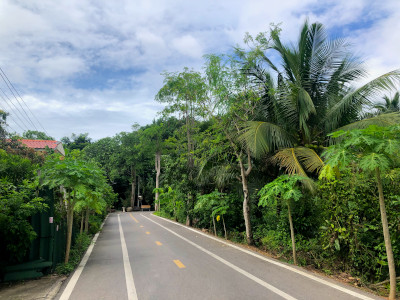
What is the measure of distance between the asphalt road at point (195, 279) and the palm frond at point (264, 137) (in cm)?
327

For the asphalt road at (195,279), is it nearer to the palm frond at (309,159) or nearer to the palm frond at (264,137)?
the palm frond at (309,159)

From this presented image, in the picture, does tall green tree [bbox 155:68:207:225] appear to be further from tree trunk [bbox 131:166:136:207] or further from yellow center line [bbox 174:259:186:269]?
tree trunk [bbox 131:166:136:207]

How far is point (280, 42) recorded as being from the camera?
1035 cm

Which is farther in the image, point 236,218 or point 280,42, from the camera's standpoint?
point 236,218

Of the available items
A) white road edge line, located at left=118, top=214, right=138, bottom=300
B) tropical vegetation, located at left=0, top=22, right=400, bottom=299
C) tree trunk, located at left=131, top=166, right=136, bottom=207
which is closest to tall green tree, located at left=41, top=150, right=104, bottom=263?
tropical vegetation, located at left=0, top=22, right=400, bottom=299

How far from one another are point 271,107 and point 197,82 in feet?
15.1

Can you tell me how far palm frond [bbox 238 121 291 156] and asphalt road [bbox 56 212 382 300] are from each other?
327 centimetres

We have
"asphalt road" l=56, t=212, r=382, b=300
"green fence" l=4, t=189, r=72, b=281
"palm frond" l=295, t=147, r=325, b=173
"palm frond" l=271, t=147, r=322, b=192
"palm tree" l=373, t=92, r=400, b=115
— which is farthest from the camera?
"palm tree" l=373, t=92, r=400, b=115

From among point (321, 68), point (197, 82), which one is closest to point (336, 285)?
point (321, 68)

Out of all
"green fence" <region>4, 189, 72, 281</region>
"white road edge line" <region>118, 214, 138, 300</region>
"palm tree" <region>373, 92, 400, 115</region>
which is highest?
"palm tree" <region>373, 92, 400, 115</region>

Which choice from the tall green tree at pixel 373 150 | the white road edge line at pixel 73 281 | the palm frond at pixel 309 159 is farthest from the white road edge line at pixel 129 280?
the palm frond at pixel 309 159

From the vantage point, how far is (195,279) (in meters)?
6.11

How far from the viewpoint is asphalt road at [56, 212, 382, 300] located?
5141 mm

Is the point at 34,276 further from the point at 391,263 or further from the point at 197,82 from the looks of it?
the point at 197,82
